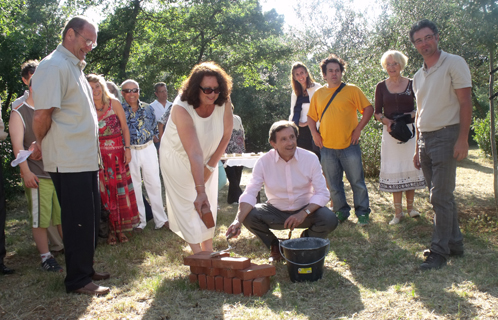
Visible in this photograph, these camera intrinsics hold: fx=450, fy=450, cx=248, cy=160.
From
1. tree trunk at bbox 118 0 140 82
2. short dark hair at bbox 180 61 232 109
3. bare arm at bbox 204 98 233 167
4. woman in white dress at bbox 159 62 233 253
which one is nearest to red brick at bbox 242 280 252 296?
woman in white dress at bbox 159 62 233 253

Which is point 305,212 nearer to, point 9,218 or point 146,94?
point 9,218

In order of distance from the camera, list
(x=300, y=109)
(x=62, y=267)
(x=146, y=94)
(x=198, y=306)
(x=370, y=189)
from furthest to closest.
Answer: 1. (x=146, y=94)
2. (x=370, y=189)
3. (x=300, y=109)
4. (x=62, y=267)
5. (x=198, y=306)

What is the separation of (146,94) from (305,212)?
12.8 meters

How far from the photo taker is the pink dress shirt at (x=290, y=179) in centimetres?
431

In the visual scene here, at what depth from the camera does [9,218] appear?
721 cm

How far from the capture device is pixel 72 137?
3.44 metres

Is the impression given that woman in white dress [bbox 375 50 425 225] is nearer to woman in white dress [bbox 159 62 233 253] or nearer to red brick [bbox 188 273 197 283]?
woman in white dress [bbox 159 62 233 253]

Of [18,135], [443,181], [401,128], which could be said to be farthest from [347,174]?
[18,135]

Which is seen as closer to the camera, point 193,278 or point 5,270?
point 193,278

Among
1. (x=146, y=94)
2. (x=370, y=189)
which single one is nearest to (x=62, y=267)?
(x=370, y=189)

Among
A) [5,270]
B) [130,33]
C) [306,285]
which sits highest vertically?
[130,33]

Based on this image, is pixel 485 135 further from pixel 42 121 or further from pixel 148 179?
pixel 42 121

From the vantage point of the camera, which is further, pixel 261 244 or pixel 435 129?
pixel 261 244

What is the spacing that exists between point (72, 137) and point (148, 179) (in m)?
2.53
